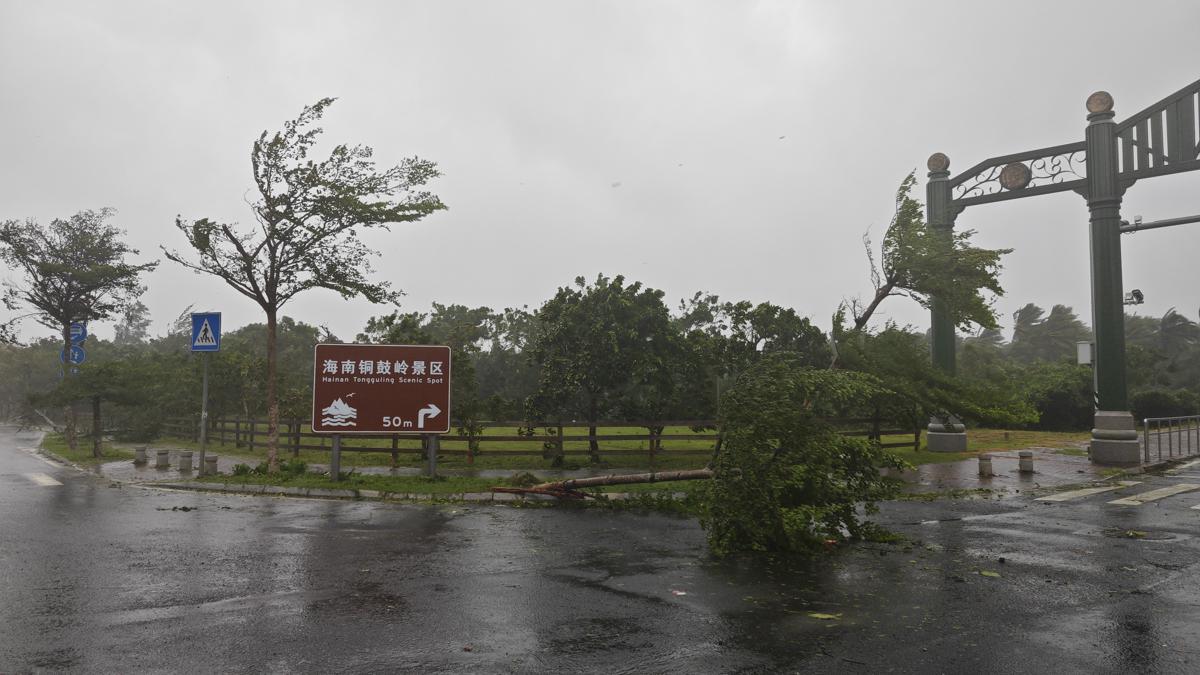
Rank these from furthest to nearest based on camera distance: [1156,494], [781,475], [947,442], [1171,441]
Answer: [947,442]
[1171,441]
[1156,494]
[781,475]

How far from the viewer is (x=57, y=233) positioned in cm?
2384

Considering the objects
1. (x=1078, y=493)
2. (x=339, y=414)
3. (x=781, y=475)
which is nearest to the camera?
(x=781, y=475)

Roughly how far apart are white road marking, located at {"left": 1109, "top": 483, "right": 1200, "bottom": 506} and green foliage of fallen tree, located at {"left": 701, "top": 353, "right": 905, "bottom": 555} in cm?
616

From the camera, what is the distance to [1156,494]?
42.3 feet

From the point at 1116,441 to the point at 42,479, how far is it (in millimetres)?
25269

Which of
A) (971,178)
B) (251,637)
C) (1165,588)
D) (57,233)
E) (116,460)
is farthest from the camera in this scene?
(57,233)

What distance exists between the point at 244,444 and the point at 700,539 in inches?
826

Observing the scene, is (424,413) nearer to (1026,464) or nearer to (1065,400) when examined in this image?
(1026,464)

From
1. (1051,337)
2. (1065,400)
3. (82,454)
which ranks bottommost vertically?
(82,454)

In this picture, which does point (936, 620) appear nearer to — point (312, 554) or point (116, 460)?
point (312, 554)

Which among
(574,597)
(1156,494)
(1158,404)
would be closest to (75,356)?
(574,597)

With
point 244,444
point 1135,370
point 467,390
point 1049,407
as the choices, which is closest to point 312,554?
point 467,390

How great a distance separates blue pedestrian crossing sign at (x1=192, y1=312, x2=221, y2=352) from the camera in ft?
49.7

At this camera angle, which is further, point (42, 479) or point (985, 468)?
point (42, 479)
